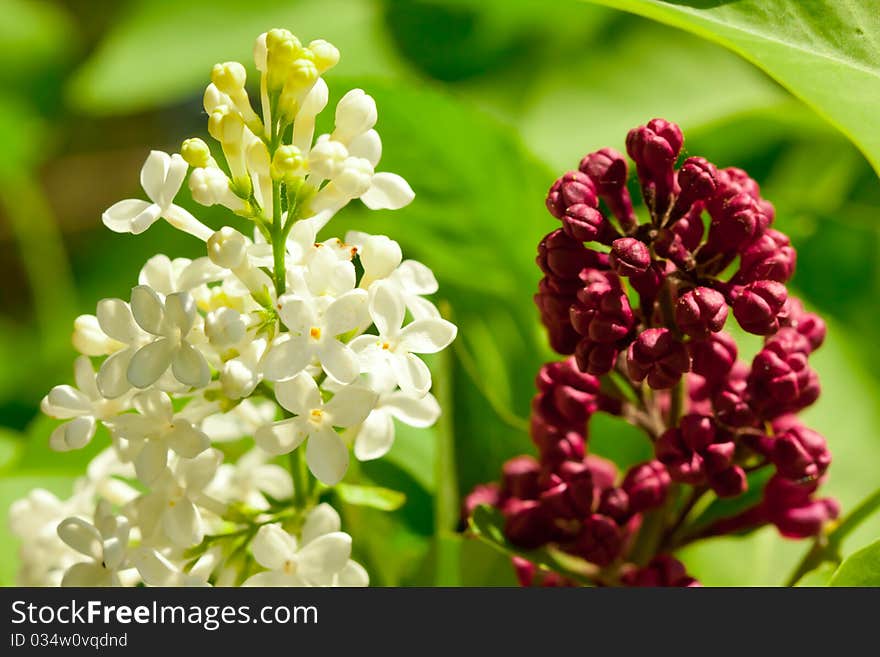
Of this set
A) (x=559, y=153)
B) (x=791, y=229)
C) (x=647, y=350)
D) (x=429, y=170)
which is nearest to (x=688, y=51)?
(x=559, y=153)

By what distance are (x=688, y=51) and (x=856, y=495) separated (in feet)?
2.98

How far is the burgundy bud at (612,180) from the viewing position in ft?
2.41

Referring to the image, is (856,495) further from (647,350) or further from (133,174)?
(133,174)

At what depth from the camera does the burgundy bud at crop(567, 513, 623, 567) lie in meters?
0.76

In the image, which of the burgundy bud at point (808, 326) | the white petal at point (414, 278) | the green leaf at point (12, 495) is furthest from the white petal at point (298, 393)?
the green leaf at point (12, 495)

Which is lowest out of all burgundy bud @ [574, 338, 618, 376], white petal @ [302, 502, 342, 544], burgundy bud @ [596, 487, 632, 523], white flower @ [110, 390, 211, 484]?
white petal @ [302, 502, 342, 544]

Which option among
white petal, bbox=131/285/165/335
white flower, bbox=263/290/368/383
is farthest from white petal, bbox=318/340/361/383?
white petal, bbox=131/285/165/335

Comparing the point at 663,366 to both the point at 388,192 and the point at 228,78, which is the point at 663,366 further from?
the point at 228,78

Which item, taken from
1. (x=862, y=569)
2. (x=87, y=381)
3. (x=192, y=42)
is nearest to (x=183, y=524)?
(x=87, y=381)

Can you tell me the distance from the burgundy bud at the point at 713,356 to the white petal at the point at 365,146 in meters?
0.24

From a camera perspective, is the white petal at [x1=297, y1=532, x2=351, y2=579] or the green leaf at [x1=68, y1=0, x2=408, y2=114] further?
the green leaf at [x1=68, y1=0, x2=408, y2=114]

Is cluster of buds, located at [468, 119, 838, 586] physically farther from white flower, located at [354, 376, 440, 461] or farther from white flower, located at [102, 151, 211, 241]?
white flower, located at [102, 151, 211, 241]

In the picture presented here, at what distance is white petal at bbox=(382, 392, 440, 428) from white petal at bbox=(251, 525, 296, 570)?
107mm

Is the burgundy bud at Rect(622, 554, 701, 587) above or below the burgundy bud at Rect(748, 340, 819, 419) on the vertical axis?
below
